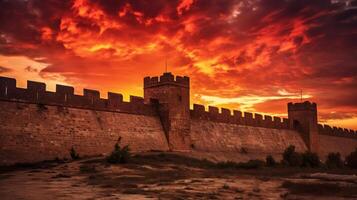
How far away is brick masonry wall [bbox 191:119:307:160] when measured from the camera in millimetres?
36706

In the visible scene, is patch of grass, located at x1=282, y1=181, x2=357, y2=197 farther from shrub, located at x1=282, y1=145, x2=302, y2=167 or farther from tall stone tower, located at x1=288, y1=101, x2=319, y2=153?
tall stone tower, located at x1=288, y1=101, x2=319, y2=153

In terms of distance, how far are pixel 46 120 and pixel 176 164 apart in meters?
7.69

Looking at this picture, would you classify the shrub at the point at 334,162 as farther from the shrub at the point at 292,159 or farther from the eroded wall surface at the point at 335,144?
the eroded wall surface at the point at 335,144

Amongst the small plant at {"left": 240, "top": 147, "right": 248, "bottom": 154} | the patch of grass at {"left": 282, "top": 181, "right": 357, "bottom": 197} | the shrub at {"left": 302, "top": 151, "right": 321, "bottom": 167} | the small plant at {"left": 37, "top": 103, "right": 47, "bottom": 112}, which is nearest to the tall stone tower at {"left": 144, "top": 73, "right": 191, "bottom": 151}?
the shrub at {"left": 302, "top": 151, "right": 321, "bottom": 167}

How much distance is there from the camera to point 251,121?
151 feet

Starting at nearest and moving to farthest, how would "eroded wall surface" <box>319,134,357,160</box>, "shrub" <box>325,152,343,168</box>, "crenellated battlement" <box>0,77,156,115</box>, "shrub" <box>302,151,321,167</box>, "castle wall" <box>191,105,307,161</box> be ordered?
1. "crenellated battlement" <box>0,77,156,115</box>
2. "shrub" <box>302,151,321,167</box>
3. "shrub" <box>325,152,343,168</box>
4. "castle wall" <box>191,105,307,161</box>
5. "eroded wall surface" <box>319,134,357,160</box>

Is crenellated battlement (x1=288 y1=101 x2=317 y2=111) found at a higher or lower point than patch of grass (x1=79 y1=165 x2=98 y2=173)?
higher

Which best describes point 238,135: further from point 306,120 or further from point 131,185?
point 131,185

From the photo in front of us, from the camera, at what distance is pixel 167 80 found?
110 ft

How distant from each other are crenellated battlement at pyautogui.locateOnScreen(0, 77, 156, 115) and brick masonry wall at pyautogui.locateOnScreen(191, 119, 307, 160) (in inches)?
228

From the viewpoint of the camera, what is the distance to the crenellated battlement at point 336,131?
5919 cm

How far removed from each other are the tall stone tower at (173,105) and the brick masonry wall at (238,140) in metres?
1.96

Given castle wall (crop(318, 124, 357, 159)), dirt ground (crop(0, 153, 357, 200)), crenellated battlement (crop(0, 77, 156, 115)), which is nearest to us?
dirt ground (crop(0, 153, 357, 200))

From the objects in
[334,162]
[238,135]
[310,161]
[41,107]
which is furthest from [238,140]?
[41,107]
